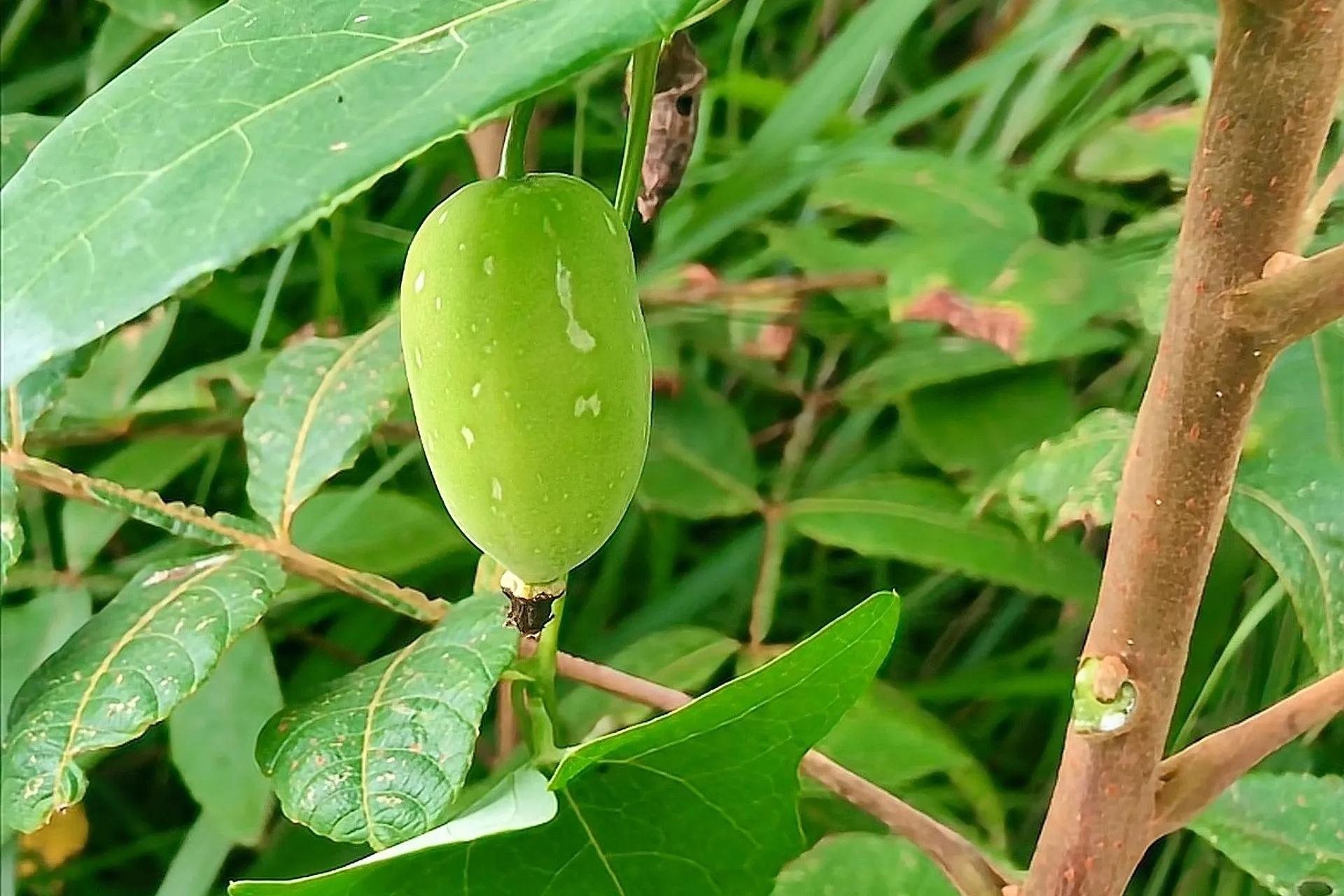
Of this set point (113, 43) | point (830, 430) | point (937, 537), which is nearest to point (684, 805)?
point (937, 537)

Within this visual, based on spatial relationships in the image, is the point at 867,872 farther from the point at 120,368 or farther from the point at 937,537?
the point at 120,368

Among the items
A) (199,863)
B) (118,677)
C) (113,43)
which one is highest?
(113,43)

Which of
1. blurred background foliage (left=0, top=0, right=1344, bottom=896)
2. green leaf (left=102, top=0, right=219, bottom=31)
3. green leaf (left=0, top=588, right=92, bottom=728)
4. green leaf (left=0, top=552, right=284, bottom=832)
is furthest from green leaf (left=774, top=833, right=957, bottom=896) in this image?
green leaf (left=102, top=0, right=219, bottom=31)

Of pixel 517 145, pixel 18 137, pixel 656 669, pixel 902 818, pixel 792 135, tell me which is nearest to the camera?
pixel 517 145

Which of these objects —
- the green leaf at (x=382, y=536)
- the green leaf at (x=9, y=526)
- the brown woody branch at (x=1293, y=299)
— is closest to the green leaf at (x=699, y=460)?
the green leaf at (x=382, y=536)

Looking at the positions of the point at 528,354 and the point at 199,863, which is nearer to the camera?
the point at 528,354

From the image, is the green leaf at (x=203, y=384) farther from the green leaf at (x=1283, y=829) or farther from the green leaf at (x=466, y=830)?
the green leaf at (x=1283, y=829)

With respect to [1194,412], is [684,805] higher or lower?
lower
